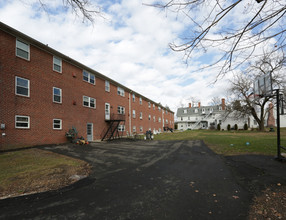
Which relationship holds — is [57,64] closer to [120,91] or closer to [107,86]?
[107,86]

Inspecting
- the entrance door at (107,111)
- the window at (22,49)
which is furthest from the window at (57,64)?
the entrance door at (107,111)

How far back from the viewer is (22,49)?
11.0m

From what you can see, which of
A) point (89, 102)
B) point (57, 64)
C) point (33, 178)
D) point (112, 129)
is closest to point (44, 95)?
point (57, 64)

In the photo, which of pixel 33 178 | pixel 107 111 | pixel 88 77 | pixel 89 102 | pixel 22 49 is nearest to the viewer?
pixel 33 178

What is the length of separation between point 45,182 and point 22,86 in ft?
31.9

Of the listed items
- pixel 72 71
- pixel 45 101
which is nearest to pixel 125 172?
pixel 45 101

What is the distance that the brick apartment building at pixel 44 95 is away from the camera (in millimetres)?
10000

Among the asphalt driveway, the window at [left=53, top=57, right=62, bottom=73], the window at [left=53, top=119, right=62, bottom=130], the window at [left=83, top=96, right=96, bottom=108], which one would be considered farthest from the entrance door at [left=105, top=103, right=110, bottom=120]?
the asphalt driveway

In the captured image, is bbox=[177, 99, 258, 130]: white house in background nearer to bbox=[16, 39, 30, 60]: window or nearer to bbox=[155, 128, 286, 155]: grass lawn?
bbox=[155, 128, 286, 155]: grass lawn

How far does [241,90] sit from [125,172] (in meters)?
29.8

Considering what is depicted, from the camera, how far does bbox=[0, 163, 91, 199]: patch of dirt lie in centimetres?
385

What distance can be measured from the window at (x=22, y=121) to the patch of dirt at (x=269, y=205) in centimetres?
1356

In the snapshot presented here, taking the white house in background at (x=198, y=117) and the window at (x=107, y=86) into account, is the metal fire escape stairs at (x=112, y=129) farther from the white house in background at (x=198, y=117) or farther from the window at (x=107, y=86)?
the white house in background at (x=198, y=117)

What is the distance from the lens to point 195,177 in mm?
4672
